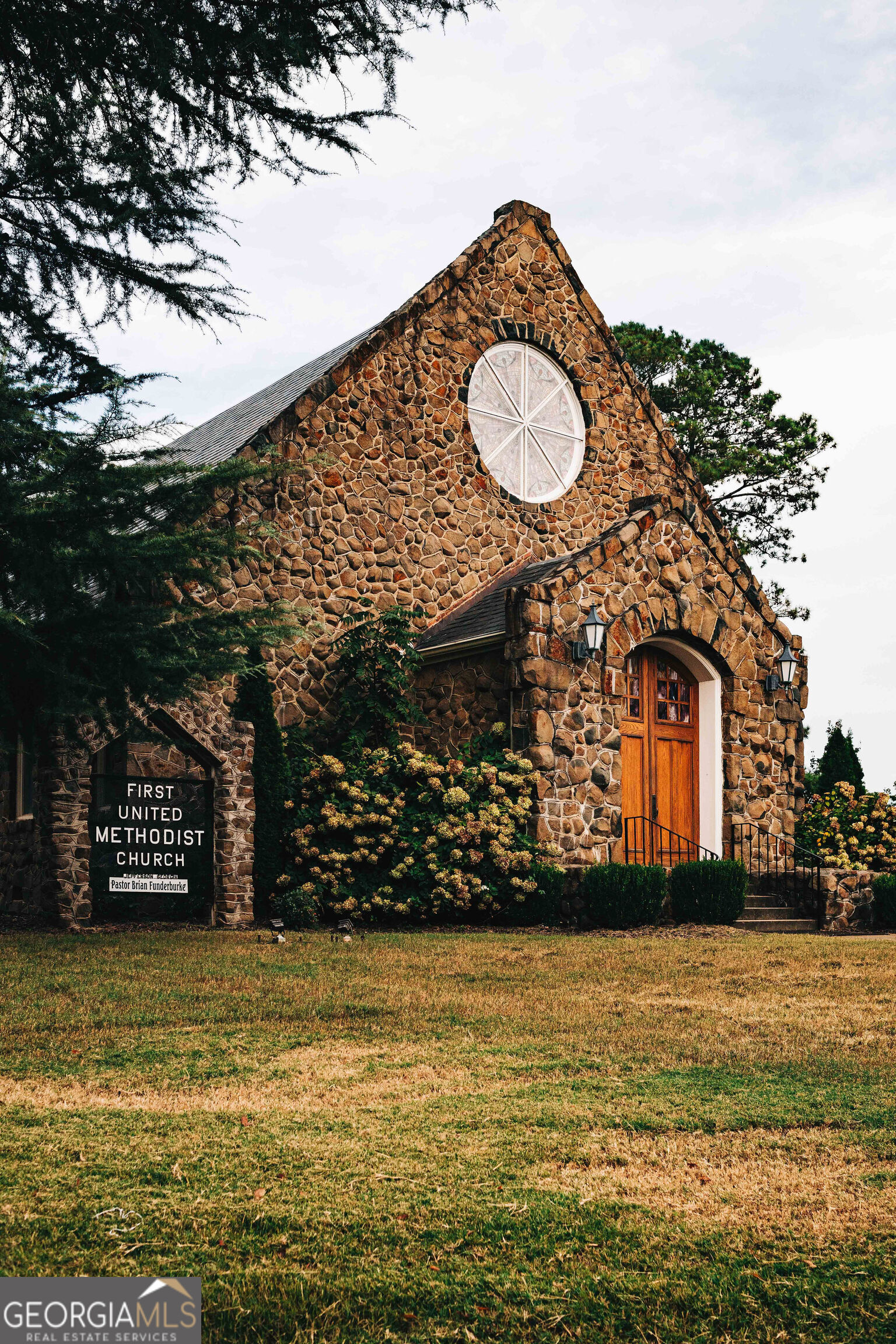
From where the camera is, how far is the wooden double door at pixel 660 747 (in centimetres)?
1612

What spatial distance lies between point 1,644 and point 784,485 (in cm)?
2503

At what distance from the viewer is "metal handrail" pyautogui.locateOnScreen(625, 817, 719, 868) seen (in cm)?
1559

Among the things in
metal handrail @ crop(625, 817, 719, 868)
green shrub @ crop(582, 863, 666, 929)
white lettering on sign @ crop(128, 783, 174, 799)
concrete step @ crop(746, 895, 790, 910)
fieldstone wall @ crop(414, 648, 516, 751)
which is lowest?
concrete step @ crop(746, 895, 790, 910)

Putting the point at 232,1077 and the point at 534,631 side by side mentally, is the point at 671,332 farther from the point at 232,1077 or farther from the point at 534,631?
the point at 232,1077

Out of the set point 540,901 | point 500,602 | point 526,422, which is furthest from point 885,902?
point 526,422

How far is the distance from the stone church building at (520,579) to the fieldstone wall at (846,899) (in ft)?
5.90

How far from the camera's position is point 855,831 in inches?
733

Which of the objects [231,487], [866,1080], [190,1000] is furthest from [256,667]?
[866,1080]

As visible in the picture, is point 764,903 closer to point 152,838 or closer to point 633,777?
point 633,777

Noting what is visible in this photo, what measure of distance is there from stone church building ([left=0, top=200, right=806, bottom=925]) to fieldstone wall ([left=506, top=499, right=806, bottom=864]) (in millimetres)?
32

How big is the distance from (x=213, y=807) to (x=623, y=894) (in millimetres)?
4656

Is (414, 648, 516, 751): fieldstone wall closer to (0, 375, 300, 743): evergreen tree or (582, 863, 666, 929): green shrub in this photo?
(582, 863, 666, 929): green shrub

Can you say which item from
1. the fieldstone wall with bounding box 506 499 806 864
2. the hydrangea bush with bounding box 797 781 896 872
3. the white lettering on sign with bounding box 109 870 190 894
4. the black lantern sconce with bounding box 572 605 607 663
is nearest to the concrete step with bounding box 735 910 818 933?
the fieldstone wall with bounding box 506 499 806 864

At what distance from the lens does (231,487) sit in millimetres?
10375
